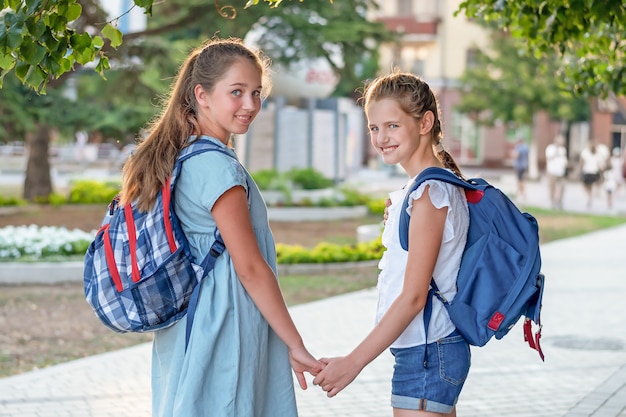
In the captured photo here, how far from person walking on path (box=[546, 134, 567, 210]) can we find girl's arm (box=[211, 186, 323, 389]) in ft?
77.8

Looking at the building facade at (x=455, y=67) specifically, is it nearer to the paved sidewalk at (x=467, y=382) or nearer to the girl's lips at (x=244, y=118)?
the paved sidewalk at (x=467, y=382)

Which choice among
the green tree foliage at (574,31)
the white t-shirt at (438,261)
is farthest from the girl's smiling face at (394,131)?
the green tree foliage at (574,31)

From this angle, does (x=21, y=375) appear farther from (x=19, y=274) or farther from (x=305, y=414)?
(x=19, y=274)

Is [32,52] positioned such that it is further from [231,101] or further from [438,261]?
[438,261]

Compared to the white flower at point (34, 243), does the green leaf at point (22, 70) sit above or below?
above

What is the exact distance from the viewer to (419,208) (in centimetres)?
334

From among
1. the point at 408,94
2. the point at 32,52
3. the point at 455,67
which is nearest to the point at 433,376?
the point at 408,94

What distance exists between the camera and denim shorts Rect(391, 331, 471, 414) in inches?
134

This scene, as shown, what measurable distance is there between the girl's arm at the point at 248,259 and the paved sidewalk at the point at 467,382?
3.44 meters

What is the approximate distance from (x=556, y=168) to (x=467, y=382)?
2001 centimetres

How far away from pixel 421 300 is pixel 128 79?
21.6 meters

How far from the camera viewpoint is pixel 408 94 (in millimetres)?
3521

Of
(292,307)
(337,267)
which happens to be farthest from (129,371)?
(337,267)

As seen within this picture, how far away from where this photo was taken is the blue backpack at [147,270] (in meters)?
3.23
